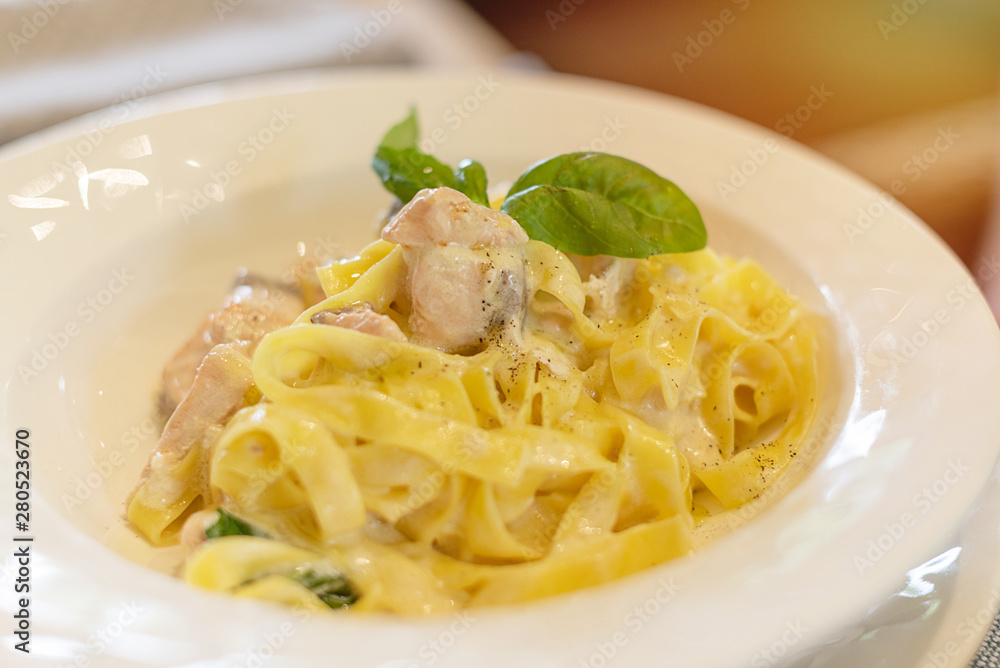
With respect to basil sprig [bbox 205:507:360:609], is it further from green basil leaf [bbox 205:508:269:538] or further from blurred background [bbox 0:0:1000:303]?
blurred background [bbox 0:0:1000:303]

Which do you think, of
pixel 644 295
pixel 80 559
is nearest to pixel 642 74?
pixel 644 295

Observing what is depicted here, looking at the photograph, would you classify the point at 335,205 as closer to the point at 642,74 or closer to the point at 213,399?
the point at 213,399

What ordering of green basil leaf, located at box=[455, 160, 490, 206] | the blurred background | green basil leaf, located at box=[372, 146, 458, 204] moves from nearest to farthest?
green basil leaf, located at box=[455, 160, 490, 206]
green basil leaf, located at box=[372, 146, 458, 204]
the blurred background

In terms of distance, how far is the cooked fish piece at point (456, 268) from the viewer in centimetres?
183

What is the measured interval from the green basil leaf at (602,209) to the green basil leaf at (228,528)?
966 millimetres

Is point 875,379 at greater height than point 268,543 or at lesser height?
greater

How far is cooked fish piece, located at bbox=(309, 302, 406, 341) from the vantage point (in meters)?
1.78

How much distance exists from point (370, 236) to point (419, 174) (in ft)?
2.55

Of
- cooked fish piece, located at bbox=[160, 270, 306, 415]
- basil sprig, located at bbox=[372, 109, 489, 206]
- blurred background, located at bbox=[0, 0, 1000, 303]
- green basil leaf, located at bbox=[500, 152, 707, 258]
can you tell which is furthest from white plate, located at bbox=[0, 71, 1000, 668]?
blurred background, located at bbox=[0, 0, 1000, 303]

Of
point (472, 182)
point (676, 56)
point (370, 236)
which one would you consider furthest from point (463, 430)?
point (676, 56)

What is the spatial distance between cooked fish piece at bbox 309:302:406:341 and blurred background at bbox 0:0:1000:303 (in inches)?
112

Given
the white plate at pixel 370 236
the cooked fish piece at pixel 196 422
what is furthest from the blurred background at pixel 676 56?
the cooked fish piece at pixel 196 422

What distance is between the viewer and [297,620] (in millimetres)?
1236

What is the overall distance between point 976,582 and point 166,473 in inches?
70.3
